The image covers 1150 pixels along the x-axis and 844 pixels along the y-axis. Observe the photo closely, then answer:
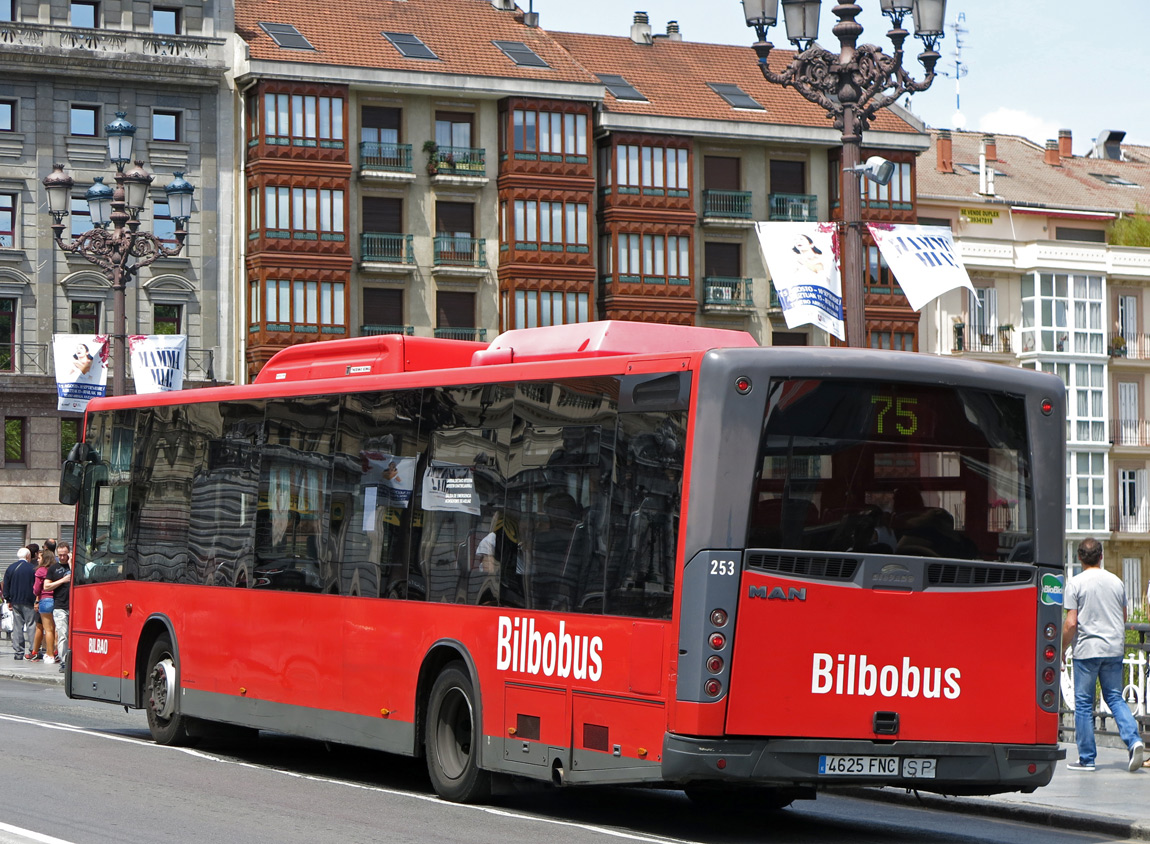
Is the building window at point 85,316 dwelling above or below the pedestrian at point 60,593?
above

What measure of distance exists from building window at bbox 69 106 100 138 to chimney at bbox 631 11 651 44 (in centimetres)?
2106

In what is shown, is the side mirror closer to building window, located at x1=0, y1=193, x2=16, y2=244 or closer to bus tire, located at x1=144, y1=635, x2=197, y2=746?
bus tire, located at x1=144, y1=635, x2=197, y2=746

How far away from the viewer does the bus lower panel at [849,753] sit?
34.9ft

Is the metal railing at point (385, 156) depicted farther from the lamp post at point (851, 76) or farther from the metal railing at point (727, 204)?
the lamp post at point (851, 76)

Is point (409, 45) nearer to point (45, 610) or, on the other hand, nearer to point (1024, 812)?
point (45, 610)

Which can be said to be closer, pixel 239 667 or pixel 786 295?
pixel 239 667

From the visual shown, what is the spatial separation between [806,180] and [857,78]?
157 ft

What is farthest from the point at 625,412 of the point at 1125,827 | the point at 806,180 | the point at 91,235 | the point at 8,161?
the point at 806,180

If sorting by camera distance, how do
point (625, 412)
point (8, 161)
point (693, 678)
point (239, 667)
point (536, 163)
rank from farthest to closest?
point (536, 163) < point (8, 161) < point (239, 667) < point (625, 412) < point (693, 678)

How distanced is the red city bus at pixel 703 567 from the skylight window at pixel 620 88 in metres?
51.3

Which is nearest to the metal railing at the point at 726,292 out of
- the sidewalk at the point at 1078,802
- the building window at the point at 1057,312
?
the building window at the point at 1057,312

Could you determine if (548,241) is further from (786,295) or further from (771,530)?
(771,530)

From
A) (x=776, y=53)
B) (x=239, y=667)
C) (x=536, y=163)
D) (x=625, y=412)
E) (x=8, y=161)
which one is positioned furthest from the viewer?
(x=776, y=53)

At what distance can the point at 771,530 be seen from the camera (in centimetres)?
1083
